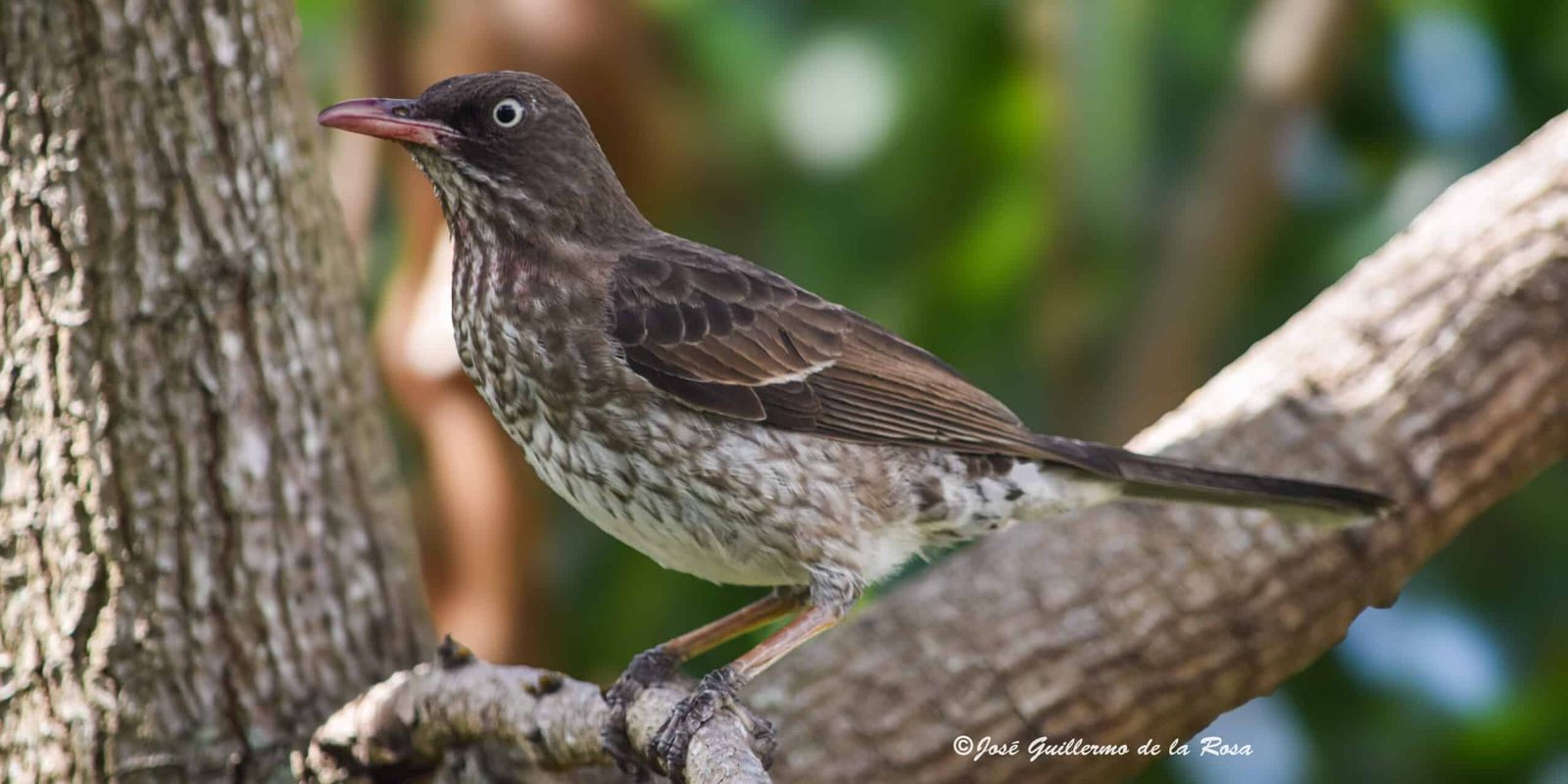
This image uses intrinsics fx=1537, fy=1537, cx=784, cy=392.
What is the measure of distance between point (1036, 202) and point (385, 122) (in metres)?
3.49

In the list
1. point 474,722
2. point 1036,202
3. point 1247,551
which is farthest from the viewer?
point 1036,202

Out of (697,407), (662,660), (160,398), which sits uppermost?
(160,398)

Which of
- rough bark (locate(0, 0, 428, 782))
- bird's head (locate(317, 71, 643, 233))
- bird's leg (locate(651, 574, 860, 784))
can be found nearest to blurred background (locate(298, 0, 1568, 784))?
rough bark (locate(0, 0, 428, 782))

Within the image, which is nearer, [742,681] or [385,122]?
[385,122]

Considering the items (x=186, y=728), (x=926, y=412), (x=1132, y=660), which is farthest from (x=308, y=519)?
(x=1132, y=660)

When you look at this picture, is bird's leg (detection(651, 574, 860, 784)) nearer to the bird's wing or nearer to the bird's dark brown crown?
the bird's wing

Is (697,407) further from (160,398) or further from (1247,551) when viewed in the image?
(1247,551)

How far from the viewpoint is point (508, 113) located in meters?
3.27

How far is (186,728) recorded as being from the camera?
354cm

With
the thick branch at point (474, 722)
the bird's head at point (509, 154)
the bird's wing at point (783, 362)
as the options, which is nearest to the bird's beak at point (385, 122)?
the bird's head at point (509, 154)

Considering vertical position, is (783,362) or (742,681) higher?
(783,362)

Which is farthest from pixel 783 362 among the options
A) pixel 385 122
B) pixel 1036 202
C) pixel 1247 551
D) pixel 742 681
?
pixel 1036 202

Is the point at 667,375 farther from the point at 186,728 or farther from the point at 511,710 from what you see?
the point at 186,728

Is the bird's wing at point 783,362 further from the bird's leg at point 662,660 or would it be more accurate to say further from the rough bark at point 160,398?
the rough bark at point 160,398
